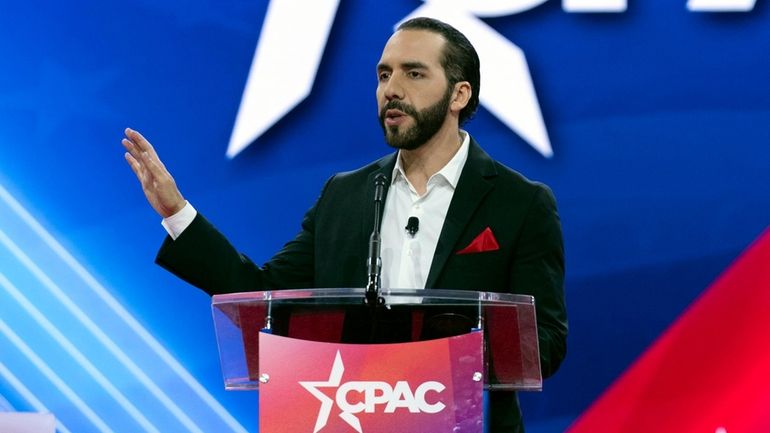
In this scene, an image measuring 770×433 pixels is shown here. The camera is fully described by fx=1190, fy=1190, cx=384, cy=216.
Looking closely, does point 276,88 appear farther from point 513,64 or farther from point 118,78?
point 513,64

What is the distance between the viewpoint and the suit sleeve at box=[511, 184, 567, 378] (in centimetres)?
247

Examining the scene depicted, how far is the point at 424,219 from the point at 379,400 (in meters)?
0.91

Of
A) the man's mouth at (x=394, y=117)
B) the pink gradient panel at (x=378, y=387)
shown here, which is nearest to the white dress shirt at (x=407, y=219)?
the man's mouth at (x=394, y=117)

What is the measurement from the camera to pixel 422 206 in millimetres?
2748

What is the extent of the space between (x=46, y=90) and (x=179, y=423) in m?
1.16

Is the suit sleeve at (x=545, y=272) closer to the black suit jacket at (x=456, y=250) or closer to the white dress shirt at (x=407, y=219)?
the black suit jacket at (x=456, y=250)

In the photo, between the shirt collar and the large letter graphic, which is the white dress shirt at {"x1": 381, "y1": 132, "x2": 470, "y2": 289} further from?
the large letter graphic

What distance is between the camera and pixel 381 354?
73.5 inches

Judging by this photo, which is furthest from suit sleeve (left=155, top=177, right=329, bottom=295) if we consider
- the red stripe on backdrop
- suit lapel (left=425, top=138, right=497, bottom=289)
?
the red stripe on backdrop

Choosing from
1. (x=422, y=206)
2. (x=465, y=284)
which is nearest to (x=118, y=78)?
(x=422, y=206)

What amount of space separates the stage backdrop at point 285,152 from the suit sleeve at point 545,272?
1.00 m

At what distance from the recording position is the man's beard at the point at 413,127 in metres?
2.72

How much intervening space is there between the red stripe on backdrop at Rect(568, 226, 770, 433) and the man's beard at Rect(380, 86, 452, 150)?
3.94 feet

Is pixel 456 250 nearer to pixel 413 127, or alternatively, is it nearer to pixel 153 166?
pixel 413 127
